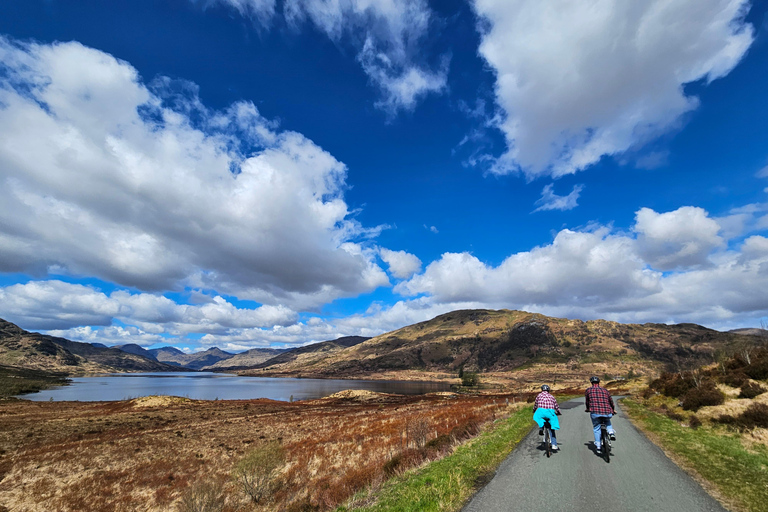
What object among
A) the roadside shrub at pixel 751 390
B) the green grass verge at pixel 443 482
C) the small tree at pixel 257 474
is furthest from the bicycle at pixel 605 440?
the roadside shrub at pixel 751 390

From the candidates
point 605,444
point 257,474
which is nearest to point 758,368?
point 605,444

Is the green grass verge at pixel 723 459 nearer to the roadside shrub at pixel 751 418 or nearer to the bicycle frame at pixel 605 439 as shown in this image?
the roadside shrub at pixel 751 418

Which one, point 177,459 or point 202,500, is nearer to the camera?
point 202,500

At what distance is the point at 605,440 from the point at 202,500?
53.9 feet

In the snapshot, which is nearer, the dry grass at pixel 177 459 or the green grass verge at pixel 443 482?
the green grass verge at pixel 443 482

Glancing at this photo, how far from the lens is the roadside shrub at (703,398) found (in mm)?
23266

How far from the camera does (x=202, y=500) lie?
45.1 feet

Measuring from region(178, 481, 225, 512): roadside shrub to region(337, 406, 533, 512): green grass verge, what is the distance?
7.04 metres

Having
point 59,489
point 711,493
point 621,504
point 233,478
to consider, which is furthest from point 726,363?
point 59,489

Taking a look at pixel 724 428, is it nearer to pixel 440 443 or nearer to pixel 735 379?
pixel 735 379

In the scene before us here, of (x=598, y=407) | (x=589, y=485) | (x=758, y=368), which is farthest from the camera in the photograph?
(x=758, y=368)

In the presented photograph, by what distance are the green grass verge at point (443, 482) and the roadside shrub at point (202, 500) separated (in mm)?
7041

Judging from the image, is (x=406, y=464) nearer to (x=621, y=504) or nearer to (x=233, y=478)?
(x=621, y=504)

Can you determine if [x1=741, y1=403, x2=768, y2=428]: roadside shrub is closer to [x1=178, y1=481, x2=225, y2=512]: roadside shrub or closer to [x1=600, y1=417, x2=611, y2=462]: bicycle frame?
[x1=600, y1=417, x2=611, y2=462]: bicycle frame
